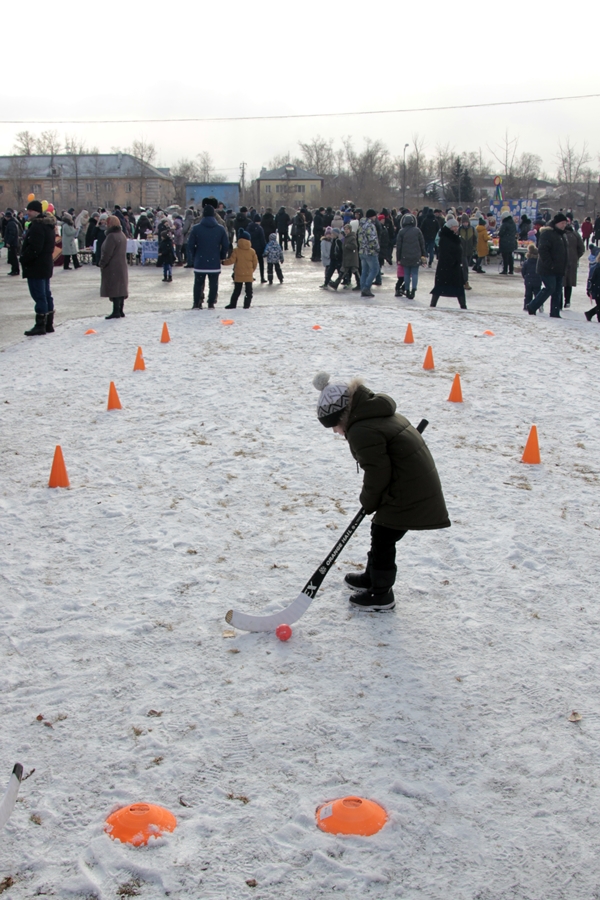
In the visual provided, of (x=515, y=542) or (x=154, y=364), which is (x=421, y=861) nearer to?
(x=515, y=542)

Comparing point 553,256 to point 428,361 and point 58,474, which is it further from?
point 58,474

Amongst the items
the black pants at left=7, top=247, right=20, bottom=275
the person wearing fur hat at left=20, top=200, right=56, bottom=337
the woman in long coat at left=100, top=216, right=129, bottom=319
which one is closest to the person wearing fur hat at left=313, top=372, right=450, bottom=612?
the person wearing fur hat at left=20, top=200, right=56, bottom=337

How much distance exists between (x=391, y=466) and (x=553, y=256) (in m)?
11.1

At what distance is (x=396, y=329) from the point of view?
39.8ft

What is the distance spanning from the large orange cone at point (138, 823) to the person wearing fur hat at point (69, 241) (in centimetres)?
1983

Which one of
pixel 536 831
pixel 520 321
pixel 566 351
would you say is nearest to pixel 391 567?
pixel 536 831

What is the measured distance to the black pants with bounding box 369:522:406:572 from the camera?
4.14 metres

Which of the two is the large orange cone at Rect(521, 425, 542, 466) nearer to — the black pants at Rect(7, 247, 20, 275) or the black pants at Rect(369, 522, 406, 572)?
the black pants at Rect(369, 522, 406, 572)

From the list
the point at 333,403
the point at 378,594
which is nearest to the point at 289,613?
the point at 378,594

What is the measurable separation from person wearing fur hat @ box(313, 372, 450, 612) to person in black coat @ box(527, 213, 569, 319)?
10891mm

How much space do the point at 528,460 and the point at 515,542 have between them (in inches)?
69.5

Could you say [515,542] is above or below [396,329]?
below

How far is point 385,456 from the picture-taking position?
12.6 feet

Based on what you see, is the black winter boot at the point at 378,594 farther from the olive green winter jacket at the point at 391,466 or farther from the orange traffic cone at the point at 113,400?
the orange traffic cone at the point at 113,400
